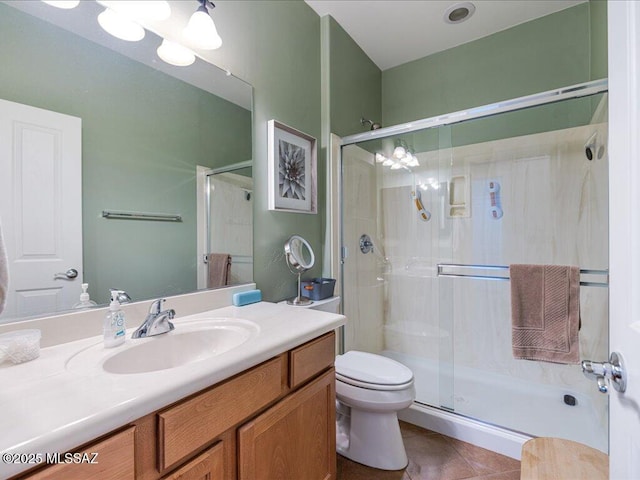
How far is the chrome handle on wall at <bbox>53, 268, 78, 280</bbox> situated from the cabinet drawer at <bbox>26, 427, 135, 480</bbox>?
1.97 feet

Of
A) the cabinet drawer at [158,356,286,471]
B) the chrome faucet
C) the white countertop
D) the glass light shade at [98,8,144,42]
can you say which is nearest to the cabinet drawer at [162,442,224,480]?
the cabinet drawer at [158,356,286,471]

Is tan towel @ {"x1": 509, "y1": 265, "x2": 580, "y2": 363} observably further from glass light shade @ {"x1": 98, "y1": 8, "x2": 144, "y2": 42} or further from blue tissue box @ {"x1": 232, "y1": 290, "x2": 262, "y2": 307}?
glass light shade @ {"x1": 98, "y1": 8, "x2": 144, "y2": 42}

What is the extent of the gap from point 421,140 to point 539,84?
0.85 metres

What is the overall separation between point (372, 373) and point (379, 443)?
1.09 ft

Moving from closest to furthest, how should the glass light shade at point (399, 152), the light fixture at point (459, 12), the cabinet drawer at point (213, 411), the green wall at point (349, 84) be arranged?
the cabinet drawer at point (213, 411)
the light fixture at point (459, 12)
the green wall at point (349, 84)
the glass light shade at point (399, 152)

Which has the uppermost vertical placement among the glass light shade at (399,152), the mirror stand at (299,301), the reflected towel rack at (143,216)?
the glass light shade at (399,152)

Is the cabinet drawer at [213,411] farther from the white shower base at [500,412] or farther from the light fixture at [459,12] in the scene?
the light fixture at [459,12]

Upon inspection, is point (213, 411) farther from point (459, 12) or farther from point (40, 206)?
point (459, 12)

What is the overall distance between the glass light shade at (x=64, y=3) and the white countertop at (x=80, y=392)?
3.36 ft

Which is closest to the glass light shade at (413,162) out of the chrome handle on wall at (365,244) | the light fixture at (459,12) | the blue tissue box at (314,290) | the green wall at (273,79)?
the chrome handle on wall at (365,244)

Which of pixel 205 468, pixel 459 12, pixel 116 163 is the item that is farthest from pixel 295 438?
pixel 459 12

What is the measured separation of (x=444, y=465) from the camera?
4.91ft

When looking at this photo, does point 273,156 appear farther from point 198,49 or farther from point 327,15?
point 327,15
